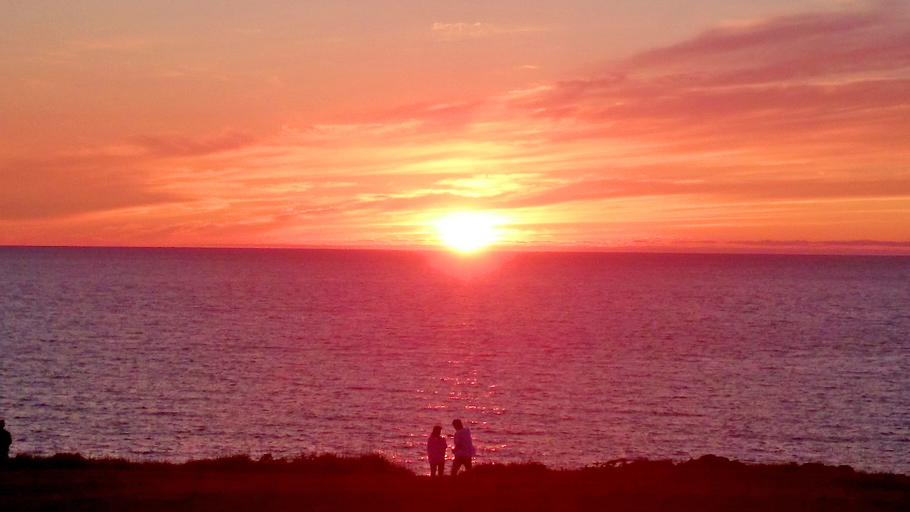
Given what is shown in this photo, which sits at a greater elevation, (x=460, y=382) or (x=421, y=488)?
(x=421, y=488)

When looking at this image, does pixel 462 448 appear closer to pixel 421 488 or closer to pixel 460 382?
pixel 421 488

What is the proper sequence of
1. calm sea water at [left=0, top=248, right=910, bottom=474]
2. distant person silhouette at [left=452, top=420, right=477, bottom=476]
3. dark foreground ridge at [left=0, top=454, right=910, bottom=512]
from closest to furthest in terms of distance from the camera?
1. dark foreground ridge at [left=0, top=454, right=910, bottom=512]
2. distant person silhouette at [left=452, top=420, right=477, bottom=476]
3. calm sea water at [left=0, top=248, right=910, bottom=474]

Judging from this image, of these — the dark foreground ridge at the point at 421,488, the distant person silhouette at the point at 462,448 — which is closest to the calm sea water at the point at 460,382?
the dark foreground ridge at the point at 421,488

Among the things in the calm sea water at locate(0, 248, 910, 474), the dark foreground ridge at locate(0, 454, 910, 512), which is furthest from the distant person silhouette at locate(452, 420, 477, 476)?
the calm sea water at locate(0, 248, 910, 474)

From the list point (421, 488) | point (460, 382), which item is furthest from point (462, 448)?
point (460, 382)

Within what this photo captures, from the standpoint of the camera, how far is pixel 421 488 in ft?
62.1

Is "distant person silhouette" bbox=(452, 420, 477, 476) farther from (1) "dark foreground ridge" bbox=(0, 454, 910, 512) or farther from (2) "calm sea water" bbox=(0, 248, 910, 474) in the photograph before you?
(2) "calm sea water" bbox=(0, 248, 910, 474)

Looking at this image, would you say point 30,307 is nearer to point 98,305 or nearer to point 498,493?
point 98,305

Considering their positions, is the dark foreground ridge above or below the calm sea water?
above

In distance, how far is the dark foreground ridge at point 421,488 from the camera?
1666 centimetres

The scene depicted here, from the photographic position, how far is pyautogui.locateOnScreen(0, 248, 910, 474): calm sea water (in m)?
37.2

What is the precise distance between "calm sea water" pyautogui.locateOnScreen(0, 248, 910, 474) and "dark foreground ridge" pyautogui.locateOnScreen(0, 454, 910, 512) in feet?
35.8

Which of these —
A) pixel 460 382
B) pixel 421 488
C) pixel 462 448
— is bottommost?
pixel 460 382

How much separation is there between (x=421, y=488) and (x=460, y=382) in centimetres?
3369
